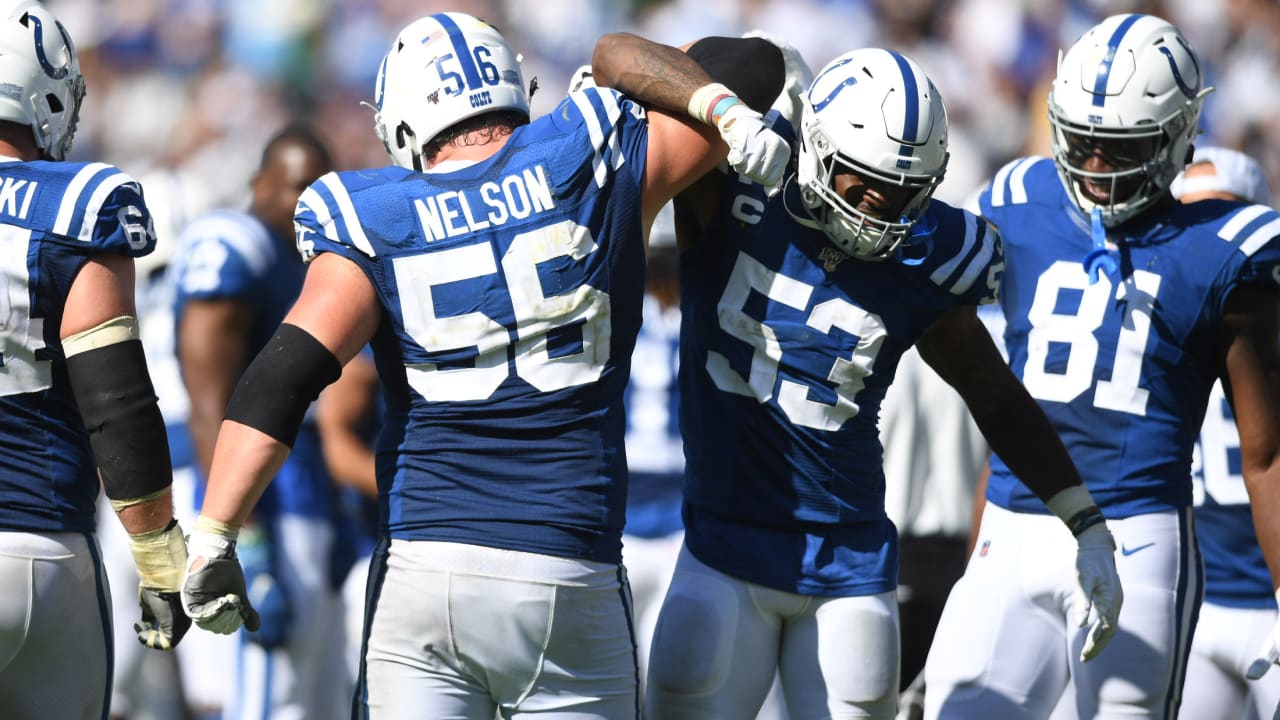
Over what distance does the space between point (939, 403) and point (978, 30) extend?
360cm

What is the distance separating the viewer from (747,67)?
315 centimetres

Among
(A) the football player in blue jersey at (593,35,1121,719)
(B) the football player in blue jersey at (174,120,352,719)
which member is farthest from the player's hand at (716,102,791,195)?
(B) the football player in blue jersey at (174,120,352,719)

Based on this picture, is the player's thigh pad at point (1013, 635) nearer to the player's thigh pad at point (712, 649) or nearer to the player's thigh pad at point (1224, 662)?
the player's thigh pad at point (712, 649)

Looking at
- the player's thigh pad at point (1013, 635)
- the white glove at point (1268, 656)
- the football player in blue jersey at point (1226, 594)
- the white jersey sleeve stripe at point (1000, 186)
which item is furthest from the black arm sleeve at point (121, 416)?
the football player in blue jersey at point (1226, 594)

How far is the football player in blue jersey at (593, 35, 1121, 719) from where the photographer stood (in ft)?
10.2

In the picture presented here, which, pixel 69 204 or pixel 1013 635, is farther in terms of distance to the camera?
pixel 1013 635

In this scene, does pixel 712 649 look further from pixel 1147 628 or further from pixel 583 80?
pixel 583 80

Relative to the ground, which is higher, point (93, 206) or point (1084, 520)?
point (93, 206)

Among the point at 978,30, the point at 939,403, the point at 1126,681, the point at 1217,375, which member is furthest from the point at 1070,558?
the point at 978,30

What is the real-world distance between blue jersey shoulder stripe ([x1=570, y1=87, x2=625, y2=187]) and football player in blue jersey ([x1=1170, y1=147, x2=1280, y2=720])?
2.13 m

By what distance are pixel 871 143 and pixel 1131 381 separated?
3.47 feet

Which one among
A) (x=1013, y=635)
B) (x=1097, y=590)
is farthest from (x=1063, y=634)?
(x=1097, y=590)

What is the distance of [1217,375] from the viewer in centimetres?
364

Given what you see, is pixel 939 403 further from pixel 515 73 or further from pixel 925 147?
pixel 515 73
